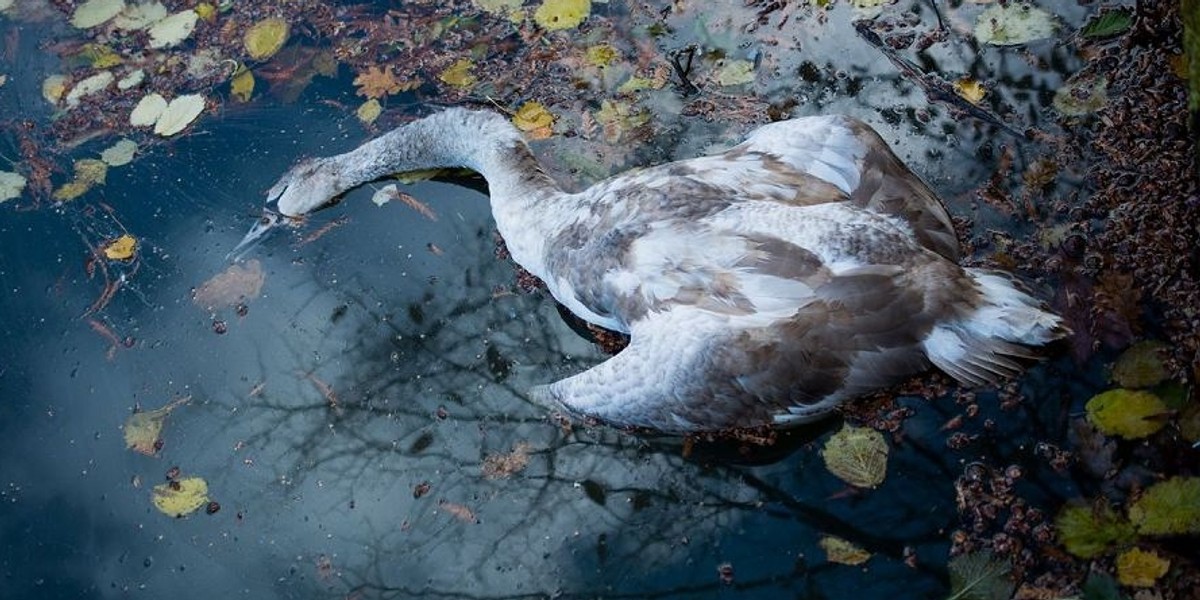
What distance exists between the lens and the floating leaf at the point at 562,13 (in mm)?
4680

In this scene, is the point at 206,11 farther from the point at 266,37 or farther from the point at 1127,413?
the point at 1127,413

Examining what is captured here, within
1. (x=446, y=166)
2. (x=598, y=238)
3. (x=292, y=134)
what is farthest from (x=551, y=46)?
(x=598, y=238)

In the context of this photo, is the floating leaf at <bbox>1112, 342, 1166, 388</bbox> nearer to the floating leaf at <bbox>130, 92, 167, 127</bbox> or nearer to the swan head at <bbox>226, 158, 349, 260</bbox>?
the swan head at <bbox>226, 158, 349, 260</bbox>

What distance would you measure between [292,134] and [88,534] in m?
1.86

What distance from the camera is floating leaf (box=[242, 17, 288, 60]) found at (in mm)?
4887

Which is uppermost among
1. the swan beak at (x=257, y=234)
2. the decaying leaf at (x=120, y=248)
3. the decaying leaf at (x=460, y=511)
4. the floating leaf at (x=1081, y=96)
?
the floating leaf at (x=1081, y=96)

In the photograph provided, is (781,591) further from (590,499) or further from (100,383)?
(100,383)

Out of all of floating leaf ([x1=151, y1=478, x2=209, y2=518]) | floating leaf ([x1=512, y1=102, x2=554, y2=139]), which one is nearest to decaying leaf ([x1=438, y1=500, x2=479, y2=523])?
floating leaf ([x1=151, y1=478, x2=209, y2=518])

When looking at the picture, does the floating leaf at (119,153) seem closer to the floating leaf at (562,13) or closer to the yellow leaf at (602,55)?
the floating leaf at (562,13)

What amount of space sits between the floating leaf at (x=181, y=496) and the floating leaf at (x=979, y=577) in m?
2.53

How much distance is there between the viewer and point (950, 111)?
4043mm

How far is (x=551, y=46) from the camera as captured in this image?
4621 millimetres

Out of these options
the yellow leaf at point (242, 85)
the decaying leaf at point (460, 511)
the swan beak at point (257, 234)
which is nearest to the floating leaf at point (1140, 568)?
the decaying leaf at point (460, 511)

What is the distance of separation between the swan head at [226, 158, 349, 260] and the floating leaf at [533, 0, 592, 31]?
1172 mm
